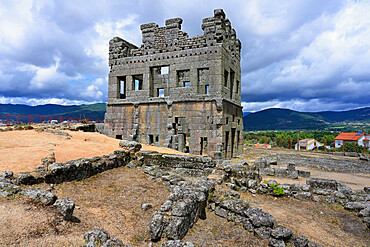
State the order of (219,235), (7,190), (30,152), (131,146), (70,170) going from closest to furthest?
1. (7,190)
2. (219,235)
3. (70,170)
4. (30,152)
5. (131,146)

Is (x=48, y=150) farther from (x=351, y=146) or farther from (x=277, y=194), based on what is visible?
(x=351, y=146)

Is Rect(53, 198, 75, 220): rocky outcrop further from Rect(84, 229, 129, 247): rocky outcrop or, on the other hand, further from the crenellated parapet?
the crenellated parapet

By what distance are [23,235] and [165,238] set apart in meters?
2.86

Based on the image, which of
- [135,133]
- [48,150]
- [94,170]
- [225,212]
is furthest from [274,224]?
[135,133]

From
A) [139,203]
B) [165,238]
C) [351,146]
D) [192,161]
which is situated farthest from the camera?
[351,146]

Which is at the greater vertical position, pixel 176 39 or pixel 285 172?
pixel 176 39

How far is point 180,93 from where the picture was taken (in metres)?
18.8

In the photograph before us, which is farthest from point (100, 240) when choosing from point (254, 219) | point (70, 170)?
point (70, 170)

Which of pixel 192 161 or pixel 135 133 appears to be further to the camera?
pixel 135 133

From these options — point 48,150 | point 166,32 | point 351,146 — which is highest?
point 166,32

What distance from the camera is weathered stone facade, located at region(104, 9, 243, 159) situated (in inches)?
701

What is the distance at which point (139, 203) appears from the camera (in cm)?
744

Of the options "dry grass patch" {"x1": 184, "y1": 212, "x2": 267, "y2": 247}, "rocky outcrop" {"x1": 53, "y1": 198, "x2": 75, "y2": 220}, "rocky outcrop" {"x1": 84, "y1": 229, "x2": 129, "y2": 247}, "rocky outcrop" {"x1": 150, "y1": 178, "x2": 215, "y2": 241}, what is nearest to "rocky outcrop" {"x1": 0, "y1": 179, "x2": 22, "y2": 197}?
"rocky outcrop" {"x1": 53, "y1": 198, "x2": 75, "y2": 220}

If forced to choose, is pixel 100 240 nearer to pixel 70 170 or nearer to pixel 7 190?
pixel 7 190
